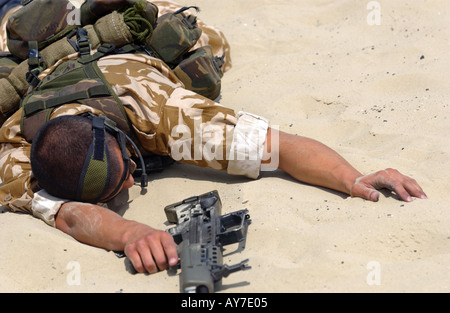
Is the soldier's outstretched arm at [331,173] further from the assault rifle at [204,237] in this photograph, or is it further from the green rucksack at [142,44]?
the green rucksack at [142,44]

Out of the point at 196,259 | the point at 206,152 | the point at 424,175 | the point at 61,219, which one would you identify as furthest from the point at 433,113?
the point at 61,219

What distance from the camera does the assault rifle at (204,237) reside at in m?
2.17

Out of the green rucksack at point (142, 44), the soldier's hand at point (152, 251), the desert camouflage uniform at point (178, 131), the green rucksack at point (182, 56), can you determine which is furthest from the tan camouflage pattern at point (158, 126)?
the soldier's hand at point (152, 251)

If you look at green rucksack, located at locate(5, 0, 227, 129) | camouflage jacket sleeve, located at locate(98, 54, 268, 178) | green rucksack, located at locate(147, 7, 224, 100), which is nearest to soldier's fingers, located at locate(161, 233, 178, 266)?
camouflage jacket sleeve, located at locate(98, 54, 268, 178)


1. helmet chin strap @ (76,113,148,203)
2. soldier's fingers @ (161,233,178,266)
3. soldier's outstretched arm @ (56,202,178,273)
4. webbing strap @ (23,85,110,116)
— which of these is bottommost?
soldier's outstretched arm @ (56,202,178,273)

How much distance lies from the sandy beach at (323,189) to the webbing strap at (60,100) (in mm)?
531

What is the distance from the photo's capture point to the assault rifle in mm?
2168

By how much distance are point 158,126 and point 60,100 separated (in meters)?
0.50

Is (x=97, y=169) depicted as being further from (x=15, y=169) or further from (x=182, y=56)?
(x=182, y=56)

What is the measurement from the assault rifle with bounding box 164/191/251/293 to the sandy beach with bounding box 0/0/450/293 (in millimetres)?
71

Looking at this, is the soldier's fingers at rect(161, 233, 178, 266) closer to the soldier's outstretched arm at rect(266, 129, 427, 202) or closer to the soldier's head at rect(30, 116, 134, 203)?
the soldier's head at rect(30, 116, 134, 203)

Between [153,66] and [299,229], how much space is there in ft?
4.68

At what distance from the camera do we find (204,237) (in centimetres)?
244

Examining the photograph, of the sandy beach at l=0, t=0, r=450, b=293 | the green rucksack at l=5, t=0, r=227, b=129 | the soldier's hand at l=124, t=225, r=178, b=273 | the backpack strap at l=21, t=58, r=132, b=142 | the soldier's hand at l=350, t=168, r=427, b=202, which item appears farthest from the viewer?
the green rucksack at l=5, t=0, r=227, b=129
